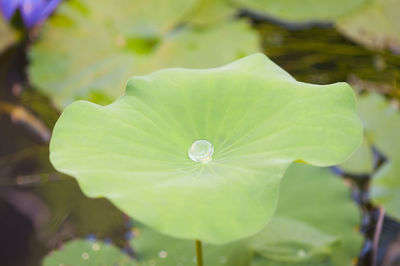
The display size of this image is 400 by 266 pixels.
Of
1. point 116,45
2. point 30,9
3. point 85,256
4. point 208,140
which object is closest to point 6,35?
point 30,9

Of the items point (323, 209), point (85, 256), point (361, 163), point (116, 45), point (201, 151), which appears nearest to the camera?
point (201, 151)

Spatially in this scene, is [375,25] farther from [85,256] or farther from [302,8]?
[85,256]

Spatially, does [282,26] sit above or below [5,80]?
below

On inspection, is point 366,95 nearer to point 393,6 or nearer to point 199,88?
point 393,6

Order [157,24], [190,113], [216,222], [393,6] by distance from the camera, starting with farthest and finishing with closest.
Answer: [393,6], [157,24], [190,113], [216,222]

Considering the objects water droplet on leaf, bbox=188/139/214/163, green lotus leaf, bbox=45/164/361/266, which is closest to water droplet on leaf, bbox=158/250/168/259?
green lotus leaf, bbox=45/164/361/266

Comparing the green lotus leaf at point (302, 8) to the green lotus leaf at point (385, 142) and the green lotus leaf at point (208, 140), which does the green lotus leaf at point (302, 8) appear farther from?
the green lotus leaf at point (208, 140)

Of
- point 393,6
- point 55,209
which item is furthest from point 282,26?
point 55,209
